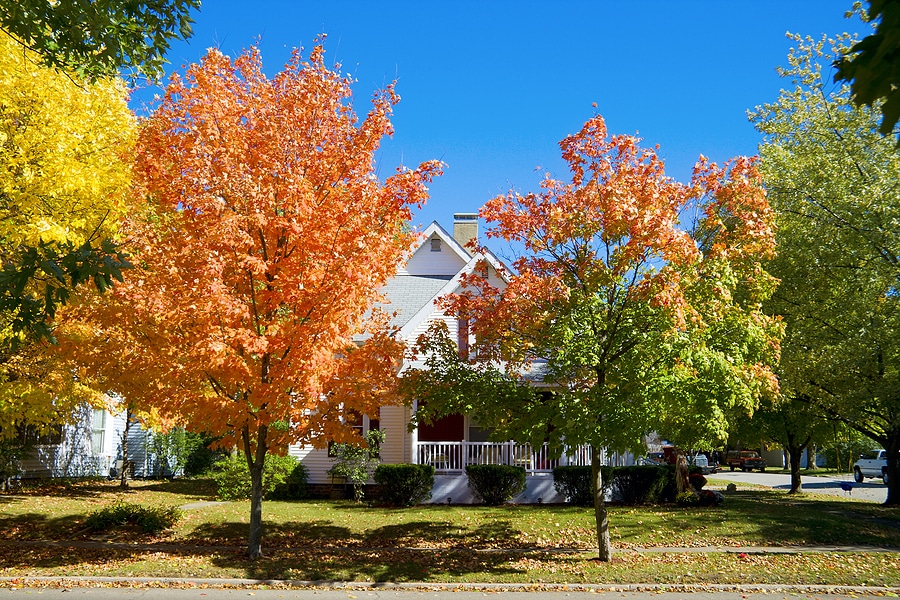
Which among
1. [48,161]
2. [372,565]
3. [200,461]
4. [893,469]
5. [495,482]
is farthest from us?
[200,461]

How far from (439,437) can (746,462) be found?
38803mm

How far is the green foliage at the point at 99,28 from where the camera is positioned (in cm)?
775

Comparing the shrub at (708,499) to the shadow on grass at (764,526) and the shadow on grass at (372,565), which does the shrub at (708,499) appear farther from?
the shadow on grass at (372,565)

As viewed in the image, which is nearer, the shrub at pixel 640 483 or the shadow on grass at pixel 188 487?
the shrub at pixel 640 483

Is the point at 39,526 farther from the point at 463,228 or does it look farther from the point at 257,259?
the point at 463,228

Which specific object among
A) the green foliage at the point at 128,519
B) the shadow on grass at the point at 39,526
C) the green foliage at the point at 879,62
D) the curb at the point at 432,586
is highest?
the green foliage at the point at 879,62

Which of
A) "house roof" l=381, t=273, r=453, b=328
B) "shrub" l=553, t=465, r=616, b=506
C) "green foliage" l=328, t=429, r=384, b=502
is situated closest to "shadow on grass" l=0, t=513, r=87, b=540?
"green foliage" l=328, t=429, r=384, b=502

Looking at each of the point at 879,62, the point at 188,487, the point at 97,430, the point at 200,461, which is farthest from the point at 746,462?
the point at 879,62

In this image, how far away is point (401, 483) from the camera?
1992cm

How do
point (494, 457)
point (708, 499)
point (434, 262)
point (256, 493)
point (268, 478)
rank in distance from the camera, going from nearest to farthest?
point (256, 493), point (708, 499), point (268, 478), point (494, 457), point (434, 262)

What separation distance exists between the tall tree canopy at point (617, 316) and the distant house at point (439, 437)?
17.4 ft

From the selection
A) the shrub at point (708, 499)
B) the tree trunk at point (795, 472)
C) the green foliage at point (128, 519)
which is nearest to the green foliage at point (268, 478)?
the green foliage at point (128, 519)

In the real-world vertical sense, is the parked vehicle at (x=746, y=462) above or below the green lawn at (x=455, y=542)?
below

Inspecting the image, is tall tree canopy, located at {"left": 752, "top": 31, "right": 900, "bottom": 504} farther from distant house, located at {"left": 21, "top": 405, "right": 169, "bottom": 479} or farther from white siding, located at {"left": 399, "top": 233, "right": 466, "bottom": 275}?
distant house, located at {"left": 21, "top": 405, "right": 169, "bottom": 479}
